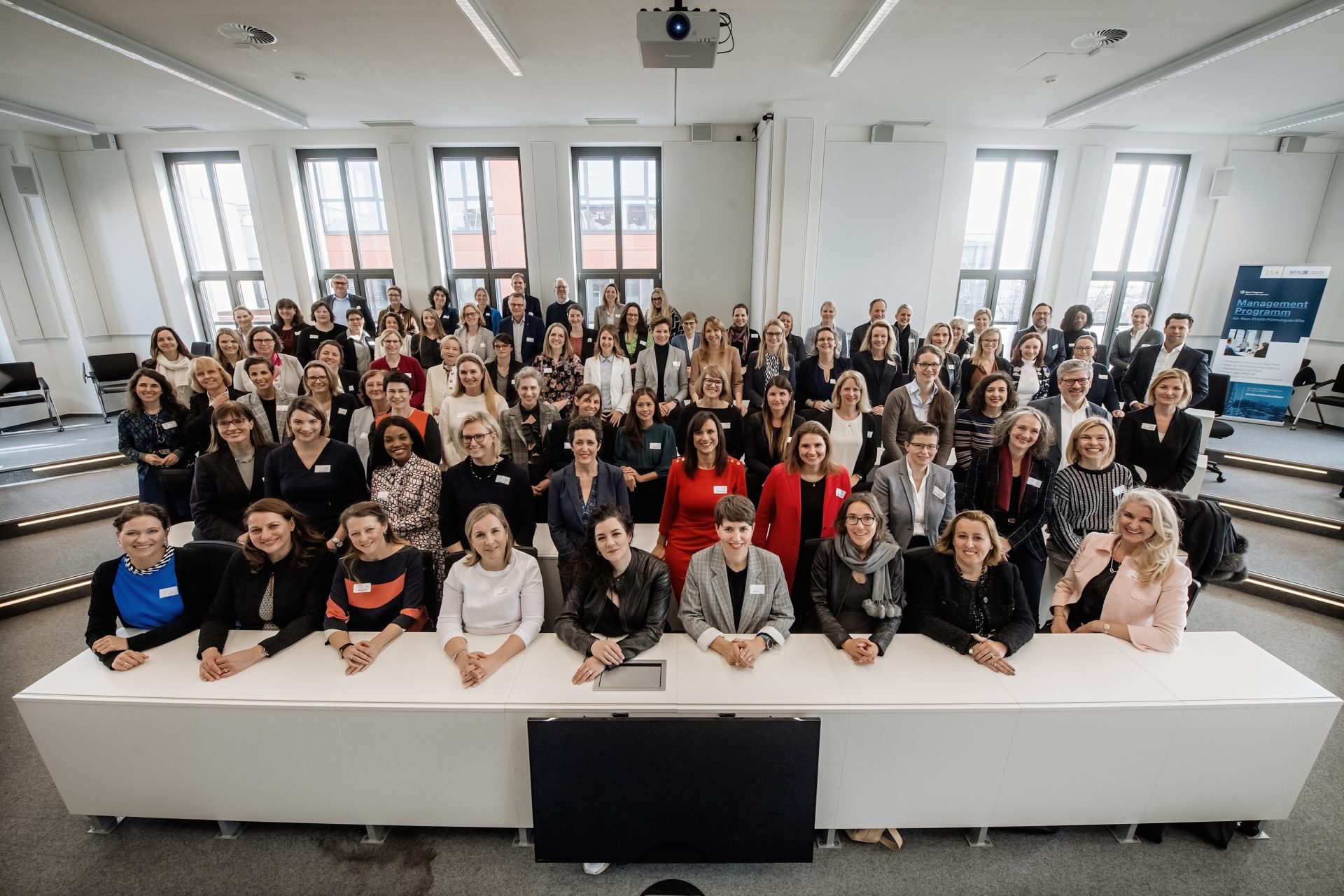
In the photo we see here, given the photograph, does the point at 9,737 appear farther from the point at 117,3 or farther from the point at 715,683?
the point at 117,3

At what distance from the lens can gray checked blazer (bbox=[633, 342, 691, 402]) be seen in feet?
16.8

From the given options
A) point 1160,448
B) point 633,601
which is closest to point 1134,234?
point 1160,448

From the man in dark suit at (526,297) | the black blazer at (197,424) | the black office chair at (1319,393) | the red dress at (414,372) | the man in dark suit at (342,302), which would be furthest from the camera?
the black office chair at (1319,393)

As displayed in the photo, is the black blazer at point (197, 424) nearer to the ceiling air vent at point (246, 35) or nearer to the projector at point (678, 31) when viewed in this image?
the ceiling air vent at point (246, 35)

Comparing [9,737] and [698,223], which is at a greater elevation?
[698,223]

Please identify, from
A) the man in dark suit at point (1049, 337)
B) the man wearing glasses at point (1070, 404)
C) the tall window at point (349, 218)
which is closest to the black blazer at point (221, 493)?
the man wearing glasses at point (1070, 404)

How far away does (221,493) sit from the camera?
3070mm

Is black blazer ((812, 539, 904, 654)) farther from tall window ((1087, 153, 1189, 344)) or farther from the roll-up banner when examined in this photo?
the roll-up banner

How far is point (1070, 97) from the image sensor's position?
19.6 feet

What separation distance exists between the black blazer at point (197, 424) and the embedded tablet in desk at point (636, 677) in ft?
11.1

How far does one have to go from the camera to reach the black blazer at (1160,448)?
3254mm

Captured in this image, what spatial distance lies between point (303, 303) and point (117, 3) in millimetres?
4659

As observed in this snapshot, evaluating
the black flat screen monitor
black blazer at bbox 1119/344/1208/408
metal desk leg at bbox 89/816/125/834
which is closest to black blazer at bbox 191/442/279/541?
metal desk leg at bbox 89/816/125/834

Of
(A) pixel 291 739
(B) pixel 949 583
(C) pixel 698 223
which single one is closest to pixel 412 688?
(A) pixel 291 739
